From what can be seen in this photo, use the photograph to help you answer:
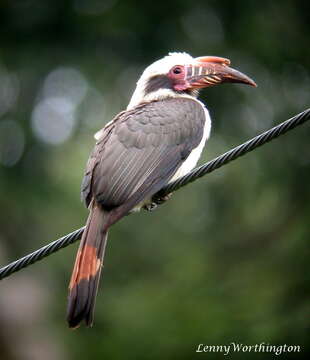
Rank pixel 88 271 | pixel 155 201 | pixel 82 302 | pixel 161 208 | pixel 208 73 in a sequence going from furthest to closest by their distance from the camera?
pixel 161 208
pixel 208 73
pixel 155 201
pixel 88 271
pixel 82 302

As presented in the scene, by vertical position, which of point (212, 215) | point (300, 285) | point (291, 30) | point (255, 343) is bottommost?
point (255, 343)

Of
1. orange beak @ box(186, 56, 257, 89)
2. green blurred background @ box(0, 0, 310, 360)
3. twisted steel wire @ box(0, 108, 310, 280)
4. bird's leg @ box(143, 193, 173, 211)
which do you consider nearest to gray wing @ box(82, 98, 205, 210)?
bird's leg @ box(143, 193, 173, 211)

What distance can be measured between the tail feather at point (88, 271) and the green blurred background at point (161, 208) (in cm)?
550

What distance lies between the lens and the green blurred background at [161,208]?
11.4 metres

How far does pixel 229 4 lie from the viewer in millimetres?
14109

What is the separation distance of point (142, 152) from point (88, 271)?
117 cm

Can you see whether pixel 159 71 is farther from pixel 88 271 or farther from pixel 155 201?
pixel 88 271

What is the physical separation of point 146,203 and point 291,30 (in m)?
8.92

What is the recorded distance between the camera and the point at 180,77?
6988 mm

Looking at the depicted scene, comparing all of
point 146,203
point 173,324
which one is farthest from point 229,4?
point 146,203

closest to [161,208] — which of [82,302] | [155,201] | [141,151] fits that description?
[155,201]

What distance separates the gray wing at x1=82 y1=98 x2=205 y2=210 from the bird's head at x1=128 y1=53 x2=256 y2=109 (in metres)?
0.38

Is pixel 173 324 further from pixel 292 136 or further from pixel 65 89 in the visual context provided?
pixel 65 89

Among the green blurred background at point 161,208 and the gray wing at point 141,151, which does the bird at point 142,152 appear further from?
the green blurred background at point 161,208
